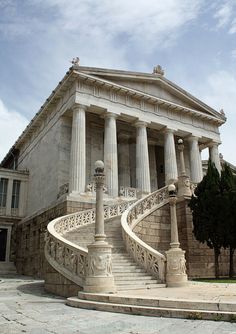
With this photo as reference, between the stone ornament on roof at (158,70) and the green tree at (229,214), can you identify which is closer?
the green tree at (229,214)

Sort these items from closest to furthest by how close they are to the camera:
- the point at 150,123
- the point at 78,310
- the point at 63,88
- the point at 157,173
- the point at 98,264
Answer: the point at 78,310
the point at 98,264
the point at 63,88
the point at 150,123
the point at 157,173

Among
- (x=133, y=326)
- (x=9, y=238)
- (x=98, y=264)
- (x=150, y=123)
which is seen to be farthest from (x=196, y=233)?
(x=9, y=238)

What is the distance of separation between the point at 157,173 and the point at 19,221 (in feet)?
48.5

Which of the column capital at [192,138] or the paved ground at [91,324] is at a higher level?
the column capital at [192,138]

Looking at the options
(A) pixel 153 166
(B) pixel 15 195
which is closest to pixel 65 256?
(B) pixel 15 195

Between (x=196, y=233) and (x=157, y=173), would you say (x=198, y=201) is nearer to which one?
(x=196, y=233)

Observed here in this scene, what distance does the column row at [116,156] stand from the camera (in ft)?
79.9

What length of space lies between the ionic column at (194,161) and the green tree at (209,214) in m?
13.6

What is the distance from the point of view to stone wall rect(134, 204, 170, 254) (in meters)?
17.6

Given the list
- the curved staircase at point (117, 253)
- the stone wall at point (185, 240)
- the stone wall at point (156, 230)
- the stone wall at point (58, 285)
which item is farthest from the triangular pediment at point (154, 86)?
the stone wall at point (58, 285)

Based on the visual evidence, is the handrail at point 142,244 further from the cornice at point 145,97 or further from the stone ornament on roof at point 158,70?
the stone ornament on roof at point 158,70

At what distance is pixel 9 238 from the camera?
100 ft

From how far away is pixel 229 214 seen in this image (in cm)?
1647

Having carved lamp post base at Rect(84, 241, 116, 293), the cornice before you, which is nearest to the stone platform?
carved lamp post base at Rect(84, 241, 116, 293)
